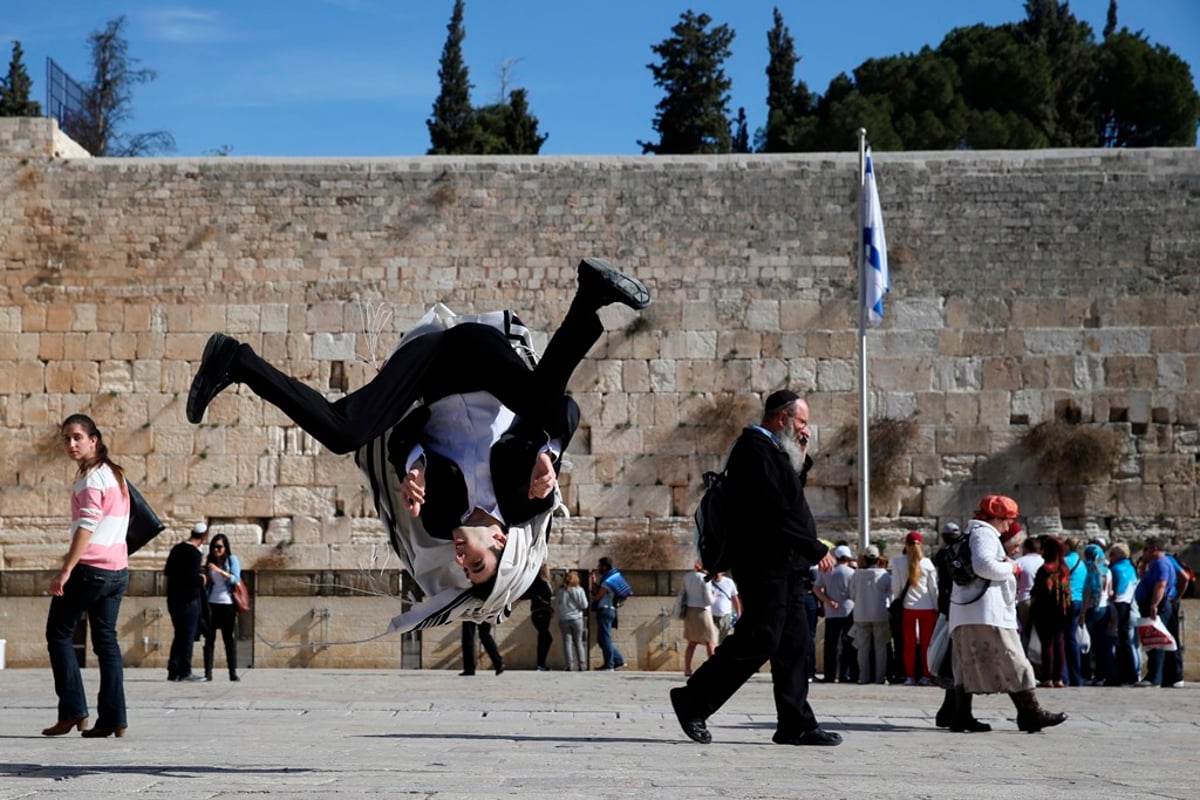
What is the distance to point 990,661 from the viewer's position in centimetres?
961

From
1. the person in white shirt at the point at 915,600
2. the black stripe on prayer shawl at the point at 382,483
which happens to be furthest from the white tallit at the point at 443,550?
the person in white shirt at the point at 915,600

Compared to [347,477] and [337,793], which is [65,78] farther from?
[337,793]

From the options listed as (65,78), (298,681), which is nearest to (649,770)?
(298,681)

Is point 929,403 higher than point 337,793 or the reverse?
higher

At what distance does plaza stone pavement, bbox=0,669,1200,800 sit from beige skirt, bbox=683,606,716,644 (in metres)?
1.25

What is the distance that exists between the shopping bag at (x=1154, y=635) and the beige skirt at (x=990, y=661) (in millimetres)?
6251

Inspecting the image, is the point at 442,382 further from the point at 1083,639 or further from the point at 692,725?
the point at 1083,639

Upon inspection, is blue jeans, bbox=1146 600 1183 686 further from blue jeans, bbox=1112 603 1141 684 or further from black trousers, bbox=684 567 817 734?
black trousers, bbox=684 567 817 734

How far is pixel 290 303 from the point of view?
2067cm

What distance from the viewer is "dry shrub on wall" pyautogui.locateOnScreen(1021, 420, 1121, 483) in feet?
66.3

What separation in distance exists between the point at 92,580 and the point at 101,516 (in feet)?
0.97

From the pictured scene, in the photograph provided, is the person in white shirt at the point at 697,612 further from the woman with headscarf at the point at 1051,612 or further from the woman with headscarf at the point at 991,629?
the woman with headscarf at the point at 991,629

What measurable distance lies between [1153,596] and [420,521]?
1151cm

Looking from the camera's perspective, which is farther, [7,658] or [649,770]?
[7,658]
